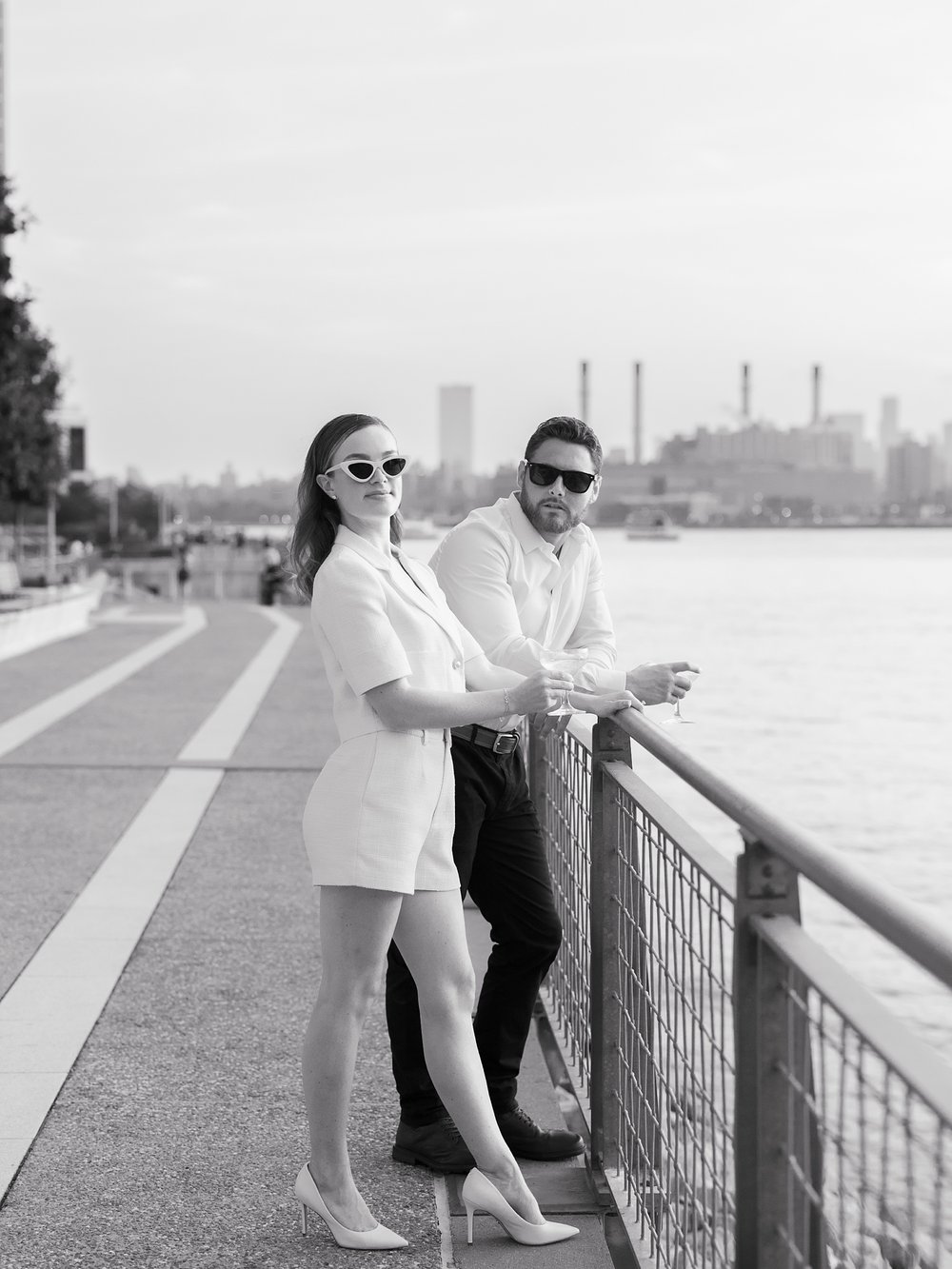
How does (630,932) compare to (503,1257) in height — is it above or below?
above

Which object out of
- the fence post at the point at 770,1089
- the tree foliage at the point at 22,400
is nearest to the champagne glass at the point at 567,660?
the fence post at the point at 770,1089

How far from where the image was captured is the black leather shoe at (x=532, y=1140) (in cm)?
379

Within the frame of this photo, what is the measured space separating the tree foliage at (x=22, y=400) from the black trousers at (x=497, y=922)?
1827cm

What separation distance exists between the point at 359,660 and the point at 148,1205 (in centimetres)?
147

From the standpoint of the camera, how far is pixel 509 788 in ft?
11.9

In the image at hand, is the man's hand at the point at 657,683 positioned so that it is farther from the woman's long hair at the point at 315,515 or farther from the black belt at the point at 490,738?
Answer: the woman's long hair at the point at 315,515

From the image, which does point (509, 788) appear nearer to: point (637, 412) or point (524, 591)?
point (524, 591)

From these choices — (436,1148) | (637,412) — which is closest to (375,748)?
(436,1148)

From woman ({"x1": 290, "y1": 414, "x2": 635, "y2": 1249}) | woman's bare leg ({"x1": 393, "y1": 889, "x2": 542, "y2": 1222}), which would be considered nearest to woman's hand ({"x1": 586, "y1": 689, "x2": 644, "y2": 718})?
woman ({"x1": 290, "y1": 414, "x2": 635, "y2": 1249})

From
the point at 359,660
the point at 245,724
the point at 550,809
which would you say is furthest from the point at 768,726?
the point at 359,660

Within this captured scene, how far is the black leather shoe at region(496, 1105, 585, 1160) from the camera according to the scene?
3.79 meters

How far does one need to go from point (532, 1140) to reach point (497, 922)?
Result: 23.1 inches

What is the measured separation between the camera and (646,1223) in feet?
11.0

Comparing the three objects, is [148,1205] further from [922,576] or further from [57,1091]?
[922,576]
